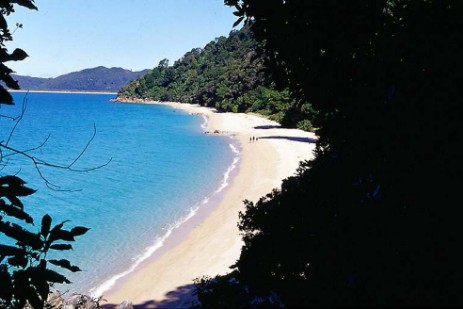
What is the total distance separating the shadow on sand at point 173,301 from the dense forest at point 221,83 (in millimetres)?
40219

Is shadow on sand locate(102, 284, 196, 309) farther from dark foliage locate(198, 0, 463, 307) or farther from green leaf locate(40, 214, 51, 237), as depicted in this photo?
green leaf locate(40, 214, 51, 237)

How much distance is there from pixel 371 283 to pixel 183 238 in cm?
1833

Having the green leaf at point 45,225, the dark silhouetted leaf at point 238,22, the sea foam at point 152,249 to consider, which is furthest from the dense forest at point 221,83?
the green leaf at point 45,225

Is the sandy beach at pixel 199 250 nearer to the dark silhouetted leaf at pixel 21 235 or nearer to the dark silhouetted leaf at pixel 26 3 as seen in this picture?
the dark silhouetted leaf at pixel 21 235

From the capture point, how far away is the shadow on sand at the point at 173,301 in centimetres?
1261

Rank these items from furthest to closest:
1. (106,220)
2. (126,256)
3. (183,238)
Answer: (106,220), (183,238), (126,256)

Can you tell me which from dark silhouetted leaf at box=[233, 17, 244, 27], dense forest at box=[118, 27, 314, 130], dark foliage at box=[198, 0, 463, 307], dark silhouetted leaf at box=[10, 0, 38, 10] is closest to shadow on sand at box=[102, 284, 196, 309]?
dark foliage at box=[198, 0, 463, 307]

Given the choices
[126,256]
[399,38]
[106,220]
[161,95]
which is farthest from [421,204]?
[161,95]

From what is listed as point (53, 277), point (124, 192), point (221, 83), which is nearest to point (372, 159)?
point (53, 277)

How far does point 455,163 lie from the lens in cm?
318

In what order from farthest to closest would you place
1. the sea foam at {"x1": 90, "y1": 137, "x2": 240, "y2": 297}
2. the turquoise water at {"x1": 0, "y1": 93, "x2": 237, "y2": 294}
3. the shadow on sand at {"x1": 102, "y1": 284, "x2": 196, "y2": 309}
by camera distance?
1. the turquoise water at {"x1": 0, "y1": 93, "x2": 237, "y2": 294}
2. the sea foam at {"x1": 90, "y1": 137, "x2": 240, "y2": 297}
3. the shadow on sand at {"x1": 102, "y1": 284, "x2": 196, "y2": 309}

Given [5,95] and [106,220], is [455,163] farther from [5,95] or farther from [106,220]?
[106,220]

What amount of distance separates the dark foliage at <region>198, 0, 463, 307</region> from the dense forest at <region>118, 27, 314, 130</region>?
47.4 meters

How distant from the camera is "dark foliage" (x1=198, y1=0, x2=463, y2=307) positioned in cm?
316
